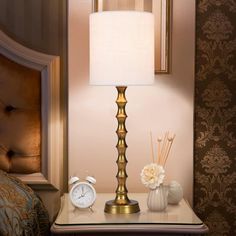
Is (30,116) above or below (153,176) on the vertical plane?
above

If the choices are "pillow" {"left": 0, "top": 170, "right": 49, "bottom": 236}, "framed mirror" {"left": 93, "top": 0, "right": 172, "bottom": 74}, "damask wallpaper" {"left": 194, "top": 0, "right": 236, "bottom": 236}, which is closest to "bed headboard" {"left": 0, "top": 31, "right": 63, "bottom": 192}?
"pillow" {"left": 0, "top": 170, "right": 49, "bottom": 236}

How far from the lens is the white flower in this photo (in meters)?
2.13

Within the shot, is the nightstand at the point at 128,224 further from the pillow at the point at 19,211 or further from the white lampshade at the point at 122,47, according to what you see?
the white lampshade at the point at 122,47

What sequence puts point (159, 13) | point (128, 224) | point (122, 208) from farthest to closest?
point (159, 13), point (122, 208), point (128, 224)

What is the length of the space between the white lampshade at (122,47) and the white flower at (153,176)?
1.04 feet

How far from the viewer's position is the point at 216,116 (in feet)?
7.97

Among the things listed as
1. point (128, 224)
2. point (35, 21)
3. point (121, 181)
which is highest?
→ point (35, 21)

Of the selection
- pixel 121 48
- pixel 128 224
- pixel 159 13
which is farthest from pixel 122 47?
pixel 128 224

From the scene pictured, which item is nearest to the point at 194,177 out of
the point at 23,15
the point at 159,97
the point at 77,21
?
the point at 159,97

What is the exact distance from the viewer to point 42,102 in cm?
242

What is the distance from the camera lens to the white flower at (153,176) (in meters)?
2.13

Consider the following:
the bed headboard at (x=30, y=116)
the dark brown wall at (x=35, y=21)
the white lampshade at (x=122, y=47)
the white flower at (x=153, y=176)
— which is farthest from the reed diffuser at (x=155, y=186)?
the dark brown wall at (x=35, y=21)

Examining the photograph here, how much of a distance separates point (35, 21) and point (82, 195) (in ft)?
2.43

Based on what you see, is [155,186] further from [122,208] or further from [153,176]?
[122,208]
